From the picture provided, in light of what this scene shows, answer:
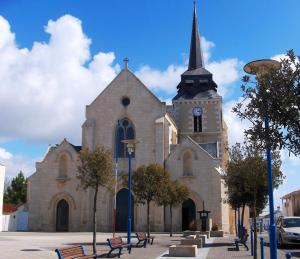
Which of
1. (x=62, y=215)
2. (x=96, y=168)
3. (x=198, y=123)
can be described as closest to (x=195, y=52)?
(x=198, y=123)

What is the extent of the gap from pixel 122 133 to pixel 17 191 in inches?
1337

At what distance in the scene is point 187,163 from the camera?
47625mm

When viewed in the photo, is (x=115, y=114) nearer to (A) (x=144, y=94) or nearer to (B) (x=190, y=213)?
(A) (x=144, y=94)

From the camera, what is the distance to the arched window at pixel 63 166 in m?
49.7

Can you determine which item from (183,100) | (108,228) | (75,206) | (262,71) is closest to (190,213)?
(108,228)

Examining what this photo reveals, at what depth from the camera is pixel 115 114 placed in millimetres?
49906

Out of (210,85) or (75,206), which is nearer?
(75,206)

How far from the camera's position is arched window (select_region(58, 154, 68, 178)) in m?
49.7

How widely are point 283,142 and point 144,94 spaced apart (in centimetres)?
4112

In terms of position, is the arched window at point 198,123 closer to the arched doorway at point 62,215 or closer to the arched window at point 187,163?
the arched window at point 187,163

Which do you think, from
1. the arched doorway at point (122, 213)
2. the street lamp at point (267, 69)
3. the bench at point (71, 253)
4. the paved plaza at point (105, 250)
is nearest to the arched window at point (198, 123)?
the arched doorway at point (122, 213)

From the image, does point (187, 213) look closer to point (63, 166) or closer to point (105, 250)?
point (63, 166)

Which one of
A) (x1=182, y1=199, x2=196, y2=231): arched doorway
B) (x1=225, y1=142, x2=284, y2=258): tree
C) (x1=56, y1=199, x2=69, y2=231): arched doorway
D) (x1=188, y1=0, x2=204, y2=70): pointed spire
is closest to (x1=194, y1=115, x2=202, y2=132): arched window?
(x1=188, y1=0, x2=204, y2=70): pointed spire

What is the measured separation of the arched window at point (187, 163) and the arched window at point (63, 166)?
12634 mm
